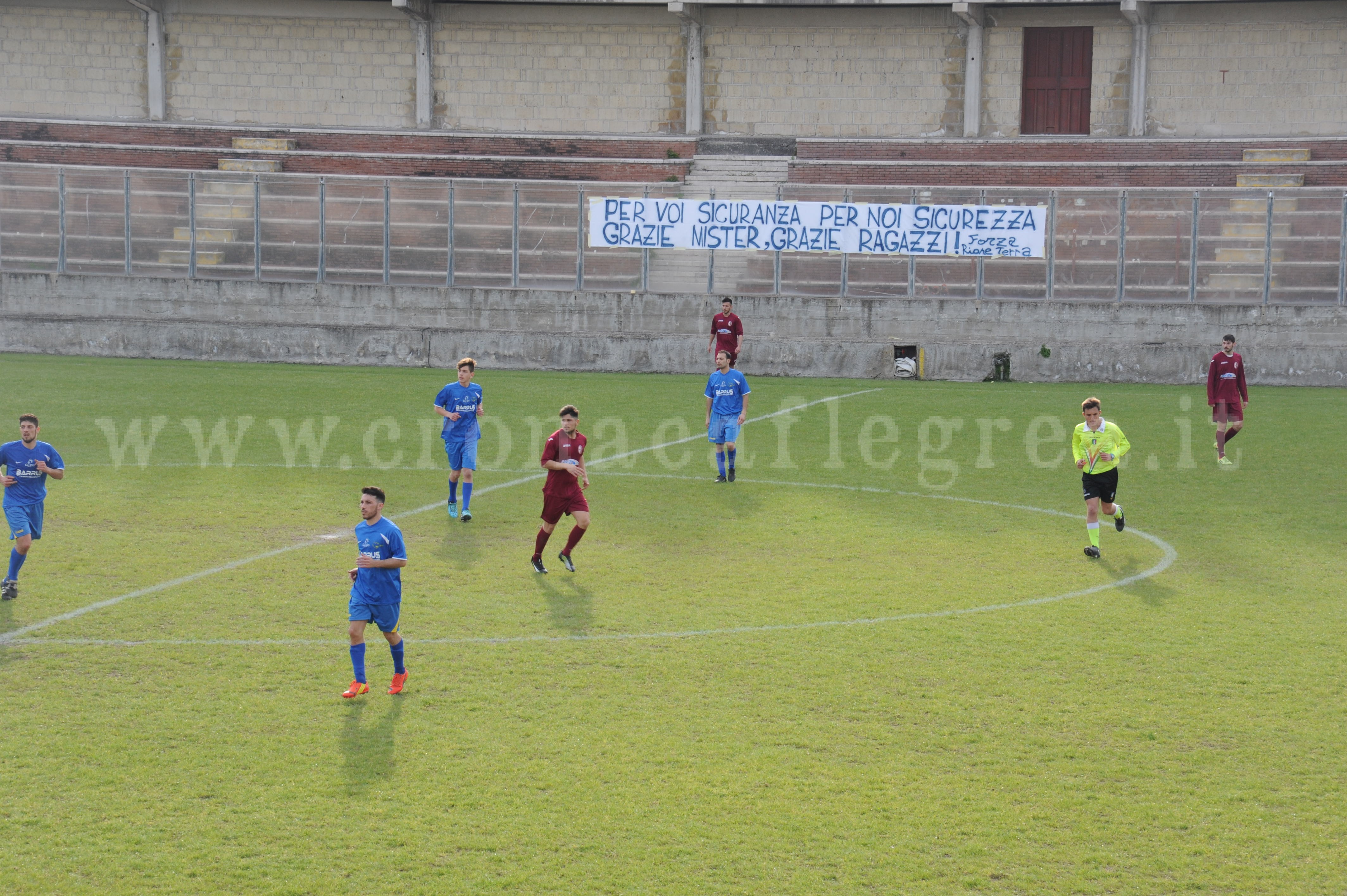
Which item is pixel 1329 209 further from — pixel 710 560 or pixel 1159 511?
pixel 710 560

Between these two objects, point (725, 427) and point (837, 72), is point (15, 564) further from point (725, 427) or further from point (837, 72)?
point (837, 72)

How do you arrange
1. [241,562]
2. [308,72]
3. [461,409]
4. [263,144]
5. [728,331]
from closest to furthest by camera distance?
[241,562] < [461,409] < [728,331] < [263,144] < [308,72]

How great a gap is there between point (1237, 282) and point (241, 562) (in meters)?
25.0

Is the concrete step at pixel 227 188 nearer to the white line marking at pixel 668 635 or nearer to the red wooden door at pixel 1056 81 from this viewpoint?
the white line marking at pixel 668 635

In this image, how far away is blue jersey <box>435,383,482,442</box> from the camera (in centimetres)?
1583

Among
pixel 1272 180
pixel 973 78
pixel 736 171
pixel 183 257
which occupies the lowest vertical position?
pixel 183 257

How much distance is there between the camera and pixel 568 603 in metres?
12.5

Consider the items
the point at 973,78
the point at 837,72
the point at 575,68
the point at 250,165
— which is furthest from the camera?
the point at 575,68

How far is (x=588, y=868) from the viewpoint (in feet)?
23.2

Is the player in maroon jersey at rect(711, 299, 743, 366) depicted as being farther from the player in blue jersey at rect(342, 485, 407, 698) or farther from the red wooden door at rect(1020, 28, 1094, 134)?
the red wooden door at rect(1020, 28, 1094, 134)

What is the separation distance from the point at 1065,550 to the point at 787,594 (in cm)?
388

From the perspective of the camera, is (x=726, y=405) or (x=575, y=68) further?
(x=575, y=68)

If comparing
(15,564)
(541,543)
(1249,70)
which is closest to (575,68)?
(1249,70)

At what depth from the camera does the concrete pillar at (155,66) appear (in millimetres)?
46344
